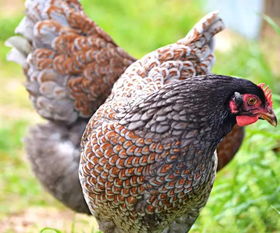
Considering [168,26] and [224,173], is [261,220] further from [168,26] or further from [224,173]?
[168,26]

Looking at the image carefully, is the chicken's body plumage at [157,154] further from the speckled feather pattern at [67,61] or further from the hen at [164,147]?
the speckled feather pattern at [67,61]

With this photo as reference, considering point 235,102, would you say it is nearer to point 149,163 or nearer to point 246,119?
point 246,119

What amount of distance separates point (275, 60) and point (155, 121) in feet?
17.1

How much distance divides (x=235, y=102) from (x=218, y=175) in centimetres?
261

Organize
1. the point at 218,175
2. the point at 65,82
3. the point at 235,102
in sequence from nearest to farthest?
the point at 235,102, the point at 65,82, the point at 218,175

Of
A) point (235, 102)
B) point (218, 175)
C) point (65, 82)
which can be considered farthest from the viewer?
point (218, 175)

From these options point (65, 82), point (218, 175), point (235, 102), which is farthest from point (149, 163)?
point (218, 175)

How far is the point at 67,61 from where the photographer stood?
4758 mm

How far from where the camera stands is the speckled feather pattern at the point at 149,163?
3291 millimetres

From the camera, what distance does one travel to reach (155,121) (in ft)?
10.9

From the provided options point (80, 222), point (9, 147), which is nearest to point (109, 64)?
point (80, 222)

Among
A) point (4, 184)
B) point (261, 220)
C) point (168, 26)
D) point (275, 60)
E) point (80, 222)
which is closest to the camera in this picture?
point (261, 220)

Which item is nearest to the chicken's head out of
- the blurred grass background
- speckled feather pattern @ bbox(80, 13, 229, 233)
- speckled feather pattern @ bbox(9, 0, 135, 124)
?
speckled feather pattern @ bbox(80, 13, 229, 233)

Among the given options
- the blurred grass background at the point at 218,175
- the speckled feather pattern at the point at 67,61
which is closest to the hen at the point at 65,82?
the speckled feather pattern at the point at 67,61
